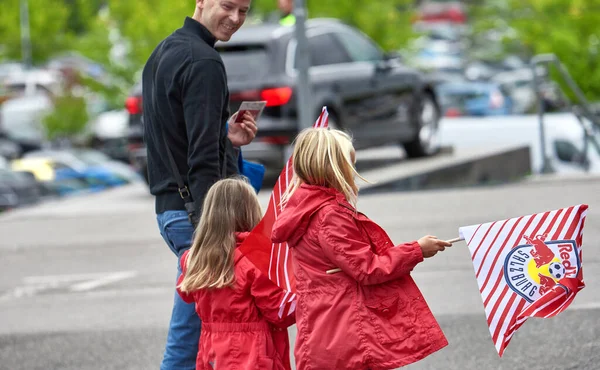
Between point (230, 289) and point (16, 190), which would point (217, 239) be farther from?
point (16, 190)

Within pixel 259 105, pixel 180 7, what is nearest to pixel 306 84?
pixel 259 105

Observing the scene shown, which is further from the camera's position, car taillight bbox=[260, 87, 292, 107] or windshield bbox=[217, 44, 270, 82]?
windshield bbox=[217, 44, 270, 82]

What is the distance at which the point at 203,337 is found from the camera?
4.42 meters

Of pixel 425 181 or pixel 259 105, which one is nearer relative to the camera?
pixel 259 105

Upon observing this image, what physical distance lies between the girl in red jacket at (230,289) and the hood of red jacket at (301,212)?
23 cm

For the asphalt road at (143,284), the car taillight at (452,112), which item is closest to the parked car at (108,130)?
the car taillight at (452,112)

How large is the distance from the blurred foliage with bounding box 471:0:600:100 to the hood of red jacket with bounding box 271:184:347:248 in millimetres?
15308

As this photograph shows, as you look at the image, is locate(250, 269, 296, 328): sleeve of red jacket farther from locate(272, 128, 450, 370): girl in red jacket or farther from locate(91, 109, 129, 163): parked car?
locate(91, 109, 129, 163): parked car

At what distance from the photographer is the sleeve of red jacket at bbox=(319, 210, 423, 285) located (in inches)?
158

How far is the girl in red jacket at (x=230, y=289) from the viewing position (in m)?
4.28

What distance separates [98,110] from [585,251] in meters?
33.1

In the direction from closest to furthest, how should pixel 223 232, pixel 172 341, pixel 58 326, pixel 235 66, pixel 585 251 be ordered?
1. pixel 223 232
2. pixel 172 341
3. pixel 58 326
4. pixel 585 251
5. pixel 235 66

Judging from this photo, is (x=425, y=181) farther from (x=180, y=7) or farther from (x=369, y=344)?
(x=180, y=7)

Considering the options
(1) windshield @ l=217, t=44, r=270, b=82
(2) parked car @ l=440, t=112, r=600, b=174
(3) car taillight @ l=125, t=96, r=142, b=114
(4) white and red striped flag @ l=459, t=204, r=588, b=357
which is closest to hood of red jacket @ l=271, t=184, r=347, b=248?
(4) white and red striped flag @ l=459, t=204, r=588, b=357
